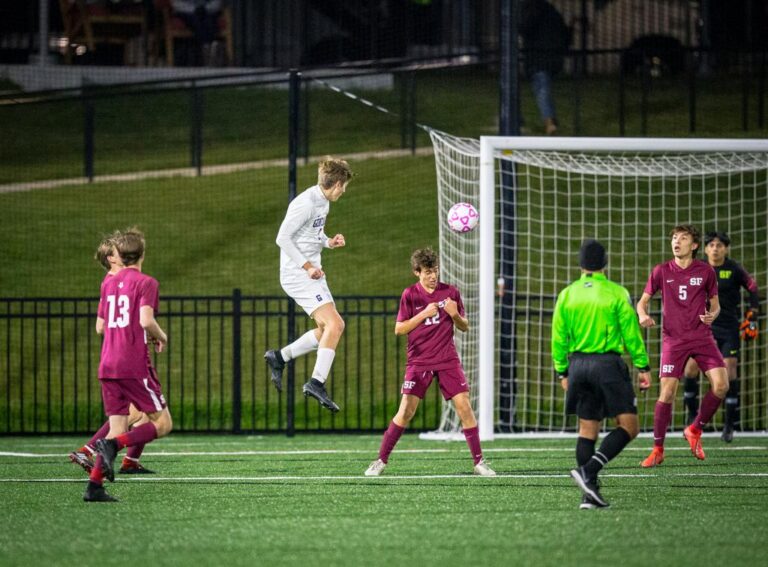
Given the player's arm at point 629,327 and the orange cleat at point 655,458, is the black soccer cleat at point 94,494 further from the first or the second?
the orange cleat at point 655,458

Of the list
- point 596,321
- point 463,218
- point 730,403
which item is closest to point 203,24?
point 730,403

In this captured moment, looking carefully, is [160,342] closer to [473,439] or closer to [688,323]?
[473,439]

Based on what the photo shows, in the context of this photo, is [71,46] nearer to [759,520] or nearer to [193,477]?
[193,477]

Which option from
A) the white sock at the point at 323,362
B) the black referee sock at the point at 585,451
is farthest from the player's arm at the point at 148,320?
the black referee sock at the point at 585,451

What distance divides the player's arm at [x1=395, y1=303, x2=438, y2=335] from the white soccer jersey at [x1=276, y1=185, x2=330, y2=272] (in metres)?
0.86

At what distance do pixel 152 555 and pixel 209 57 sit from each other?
22.3 metres

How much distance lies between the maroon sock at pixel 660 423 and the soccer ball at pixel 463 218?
7.57ft

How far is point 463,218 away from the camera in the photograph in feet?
36.4

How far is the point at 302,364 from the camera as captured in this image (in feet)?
62.3

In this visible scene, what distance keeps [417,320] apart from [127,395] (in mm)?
2413

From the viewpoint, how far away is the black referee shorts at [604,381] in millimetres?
8242

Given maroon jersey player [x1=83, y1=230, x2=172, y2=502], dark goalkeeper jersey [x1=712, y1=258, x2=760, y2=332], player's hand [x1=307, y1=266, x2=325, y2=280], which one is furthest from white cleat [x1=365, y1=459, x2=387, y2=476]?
dark goalkeeper jersey [x1=712, y1=258, x2=760, y2=332]

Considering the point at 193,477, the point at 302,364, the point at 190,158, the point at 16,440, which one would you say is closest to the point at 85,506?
the point at 193,477

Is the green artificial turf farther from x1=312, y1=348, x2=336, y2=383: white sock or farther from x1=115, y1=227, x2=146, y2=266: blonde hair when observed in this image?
x1=115, y1=227, x2=146, y2=266: blonde hair
